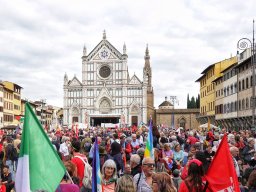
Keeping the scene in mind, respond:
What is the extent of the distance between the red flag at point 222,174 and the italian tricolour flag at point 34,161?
2.02 meters

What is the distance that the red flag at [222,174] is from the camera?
5.66 meters

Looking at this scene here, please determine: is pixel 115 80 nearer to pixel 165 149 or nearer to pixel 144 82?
pixel 144 82

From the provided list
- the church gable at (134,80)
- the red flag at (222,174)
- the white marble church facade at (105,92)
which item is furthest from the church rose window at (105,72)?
the red flag at (222,174)

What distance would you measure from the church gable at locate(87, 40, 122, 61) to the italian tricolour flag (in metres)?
80.0

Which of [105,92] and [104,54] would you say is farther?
[104,54]

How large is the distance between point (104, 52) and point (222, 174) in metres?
80.4

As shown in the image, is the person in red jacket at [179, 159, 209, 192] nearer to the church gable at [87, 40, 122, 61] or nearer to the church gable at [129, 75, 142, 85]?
the church gable at [129, 75, 142, 85]

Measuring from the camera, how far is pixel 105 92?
82750mm

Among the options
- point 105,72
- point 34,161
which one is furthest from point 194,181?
point 105,72

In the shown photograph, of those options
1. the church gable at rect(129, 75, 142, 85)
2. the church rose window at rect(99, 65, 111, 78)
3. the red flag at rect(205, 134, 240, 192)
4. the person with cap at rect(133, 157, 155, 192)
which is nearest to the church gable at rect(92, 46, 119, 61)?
the church rose window at rect(99, 65, 111, 78)

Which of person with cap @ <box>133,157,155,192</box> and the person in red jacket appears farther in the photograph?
person with cap @ <box>133,157,155,192</box>

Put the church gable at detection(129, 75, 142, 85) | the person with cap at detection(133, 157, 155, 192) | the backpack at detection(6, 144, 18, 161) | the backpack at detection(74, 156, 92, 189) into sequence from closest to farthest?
1. the person with cap at detection(133, 157, 155, 192)
2. the backpack at detection(74, 156, 92, 189)
3. the backpack at detection(6, 144, 18, 161)
4. the church gable at detection(129, 75, 142, 85)

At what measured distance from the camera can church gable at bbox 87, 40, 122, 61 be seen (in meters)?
85.0

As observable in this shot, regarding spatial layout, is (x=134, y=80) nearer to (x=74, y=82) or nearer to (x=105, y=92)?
(x=105, y=92)
